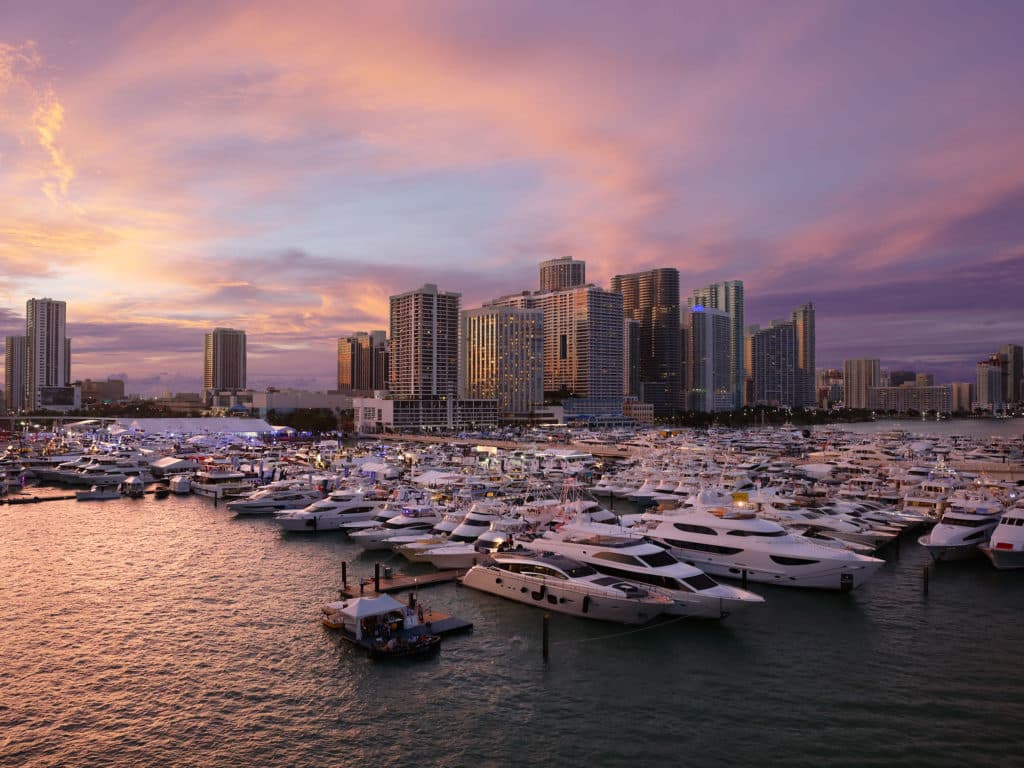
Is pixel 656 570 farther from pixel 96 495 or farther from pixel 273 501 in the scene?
pixel 96 495

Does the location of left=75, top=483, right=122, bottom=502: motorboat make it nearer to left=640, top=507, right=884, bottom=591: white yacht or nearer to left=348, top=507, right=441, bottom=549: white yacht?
left=348, top=507, right=441, bottom=549: white yacht

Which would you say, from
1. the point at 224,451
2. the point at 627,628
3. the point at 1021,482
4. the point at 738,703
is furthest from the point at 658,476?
the point at 224,451

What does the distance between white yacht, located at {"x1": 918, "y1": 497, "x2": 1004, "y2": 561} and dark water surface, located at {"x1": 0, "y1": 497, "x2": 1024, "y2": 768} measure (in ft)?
10.3

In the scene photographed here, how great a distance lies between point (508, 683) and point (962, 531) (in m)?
37.1

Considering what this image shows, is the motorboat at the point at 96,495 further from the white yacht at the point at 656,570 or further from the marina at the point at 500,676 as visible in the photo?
the white yacht at the point at 656,570

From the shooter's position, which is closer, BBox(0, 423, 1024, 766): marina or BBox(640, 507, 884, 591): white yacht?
BBox(0, 423, 1024, 766): marina

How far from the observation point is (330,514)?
→ 61281 mm

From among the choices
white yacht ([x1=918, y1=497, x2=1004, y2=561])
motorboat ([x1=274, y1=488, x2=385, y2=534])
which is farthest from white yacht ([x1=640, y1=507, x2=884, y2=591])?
motorboat ([x1=274, y1=488, x2=385, y2=534])

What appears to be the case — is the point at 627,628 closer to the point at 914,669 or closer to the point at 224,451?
the point at 914,669

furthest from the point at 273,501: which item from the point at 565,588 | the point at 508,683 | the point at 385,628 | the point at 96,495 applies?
the point at 508,683

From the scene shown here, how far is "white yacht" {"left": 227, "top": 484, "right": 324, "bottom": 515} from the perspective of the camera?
228 feet

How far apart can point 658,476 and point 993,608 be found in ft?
155

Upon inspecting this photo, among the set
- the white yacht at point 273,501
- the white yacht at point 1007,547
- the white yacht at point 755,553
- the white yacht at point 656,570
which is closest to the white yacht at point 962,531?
the white yacht at point 1007,547

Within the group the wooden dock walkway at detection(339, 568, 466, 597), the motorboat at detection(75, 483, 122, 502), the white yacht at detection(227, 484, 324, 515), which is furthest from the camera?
the motorboat at detection(75, 483, 122, 502)
